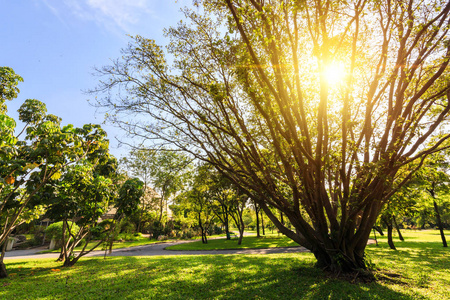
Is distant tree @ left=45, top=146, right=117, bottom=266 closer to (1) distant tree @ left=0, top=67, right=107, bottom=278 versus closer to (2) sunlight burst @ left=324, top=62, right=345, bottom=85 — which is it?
(1) distant tree @ left=0, top=67, right=107, bottom=278

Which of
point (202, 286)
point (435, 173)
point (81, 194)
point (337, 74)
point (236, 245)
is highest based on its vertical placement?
point (337, 74)

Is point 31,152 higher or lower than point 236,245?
higher

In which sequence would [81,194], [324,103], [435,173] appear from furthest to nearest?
[81,194]
[435,173]
[324,103]

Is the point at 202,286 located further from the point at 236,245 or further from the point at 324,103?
the point at 236,245

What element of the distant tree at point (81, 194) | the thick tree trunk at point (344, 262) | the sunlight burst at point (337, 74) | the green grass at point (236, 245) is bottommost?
the green grass at point (236, 245)

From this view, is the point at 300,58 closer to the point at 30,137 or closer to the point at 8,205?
the point at 30,137

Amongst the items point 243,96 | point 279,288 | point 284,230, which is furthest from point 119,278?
point 243,96

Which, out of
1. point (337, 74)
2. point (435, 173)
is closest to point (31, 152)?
point (337, 74)

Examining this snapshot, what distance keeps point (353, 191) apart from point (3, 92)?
616 inches

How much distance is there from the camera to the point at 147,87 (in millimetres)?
8883

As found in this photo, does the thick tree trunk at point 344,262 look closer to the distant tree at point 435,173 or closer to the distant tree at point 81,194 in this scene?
the distant tree at point 435,173

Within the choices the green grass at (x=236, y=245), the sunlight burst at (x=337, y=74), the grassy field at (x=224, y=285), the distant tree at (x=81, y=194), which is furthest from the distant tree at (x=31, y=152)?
the green grass at (x=236, y=245)

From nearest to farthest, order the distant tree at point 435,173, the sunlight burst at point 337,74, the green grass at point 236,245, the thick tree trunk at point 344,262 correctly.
Answer: the sunlight burst at point 337,74 < the thick tree trunk at point 344,262 < the distant tree at point 435,173 < the green grass at point 236,245

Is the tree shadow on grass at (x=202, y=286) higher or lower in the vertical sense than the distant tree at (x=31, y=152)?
lower
